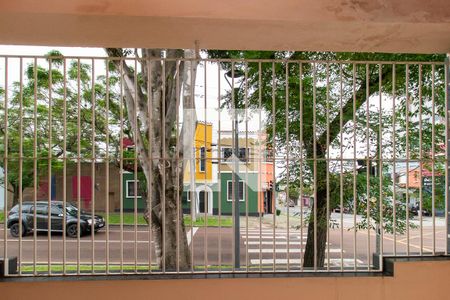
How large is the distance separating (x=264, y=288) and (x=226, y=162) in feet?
3.10

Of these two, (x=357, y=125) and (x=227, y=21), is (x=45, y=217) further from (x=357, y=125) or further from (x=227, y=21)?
(x=357, y=125)

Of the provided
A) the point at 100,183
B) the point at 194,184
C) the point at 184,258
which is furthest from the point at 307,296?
the point at 184,258

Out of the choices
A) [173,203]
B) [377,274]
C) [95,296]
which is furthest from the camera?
[173,203]

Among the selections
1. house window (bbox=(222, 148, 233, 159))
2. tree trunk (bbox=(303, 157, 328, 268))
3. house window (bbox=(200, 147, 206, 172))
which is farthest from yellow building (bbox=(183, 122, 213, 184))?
tree trunk (bbox=(303, 157, 328, 268))

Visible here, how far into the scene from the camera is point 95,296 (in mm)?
2529

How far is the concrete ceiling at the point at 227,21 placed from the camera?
7.26 ft

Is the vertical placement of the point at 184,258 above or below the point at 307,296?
below

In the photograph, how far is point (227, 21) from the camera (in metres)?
2.31

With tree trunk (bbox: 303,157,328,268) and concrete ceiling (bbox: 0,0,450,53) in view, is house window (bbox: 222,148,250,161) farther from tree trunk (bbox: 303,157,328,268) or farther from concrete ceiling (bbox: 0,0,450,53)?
tree trunk (bbox: 303,157,328,268)

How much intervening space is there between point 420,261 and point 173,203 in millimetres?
3005

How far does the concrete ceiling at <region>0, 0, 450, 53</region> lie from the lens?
2.21 m

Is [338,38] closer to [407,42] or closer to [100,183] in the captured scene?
[407,42]

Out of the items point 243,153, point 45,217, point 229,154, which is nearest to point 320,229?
point 243,153

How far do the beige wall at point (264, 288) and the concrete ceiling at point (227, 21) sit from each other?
1.58m
